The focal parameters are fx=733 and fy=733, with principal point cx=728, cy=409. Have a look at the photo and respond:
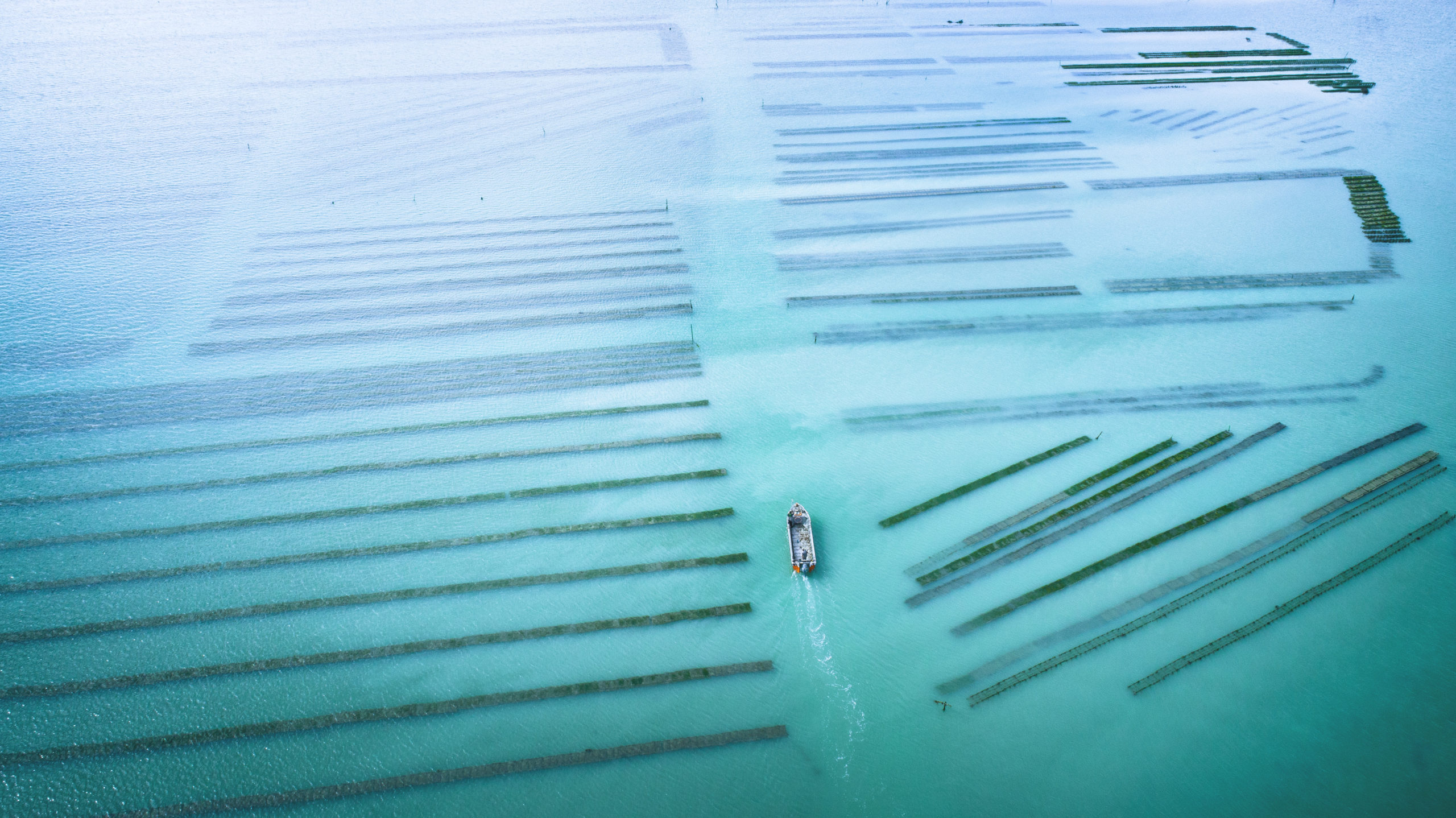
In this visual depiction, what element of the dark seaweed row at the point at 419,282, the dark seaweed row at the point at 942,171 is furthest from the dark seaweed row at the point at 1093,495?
the dark seaweed row at the point at 942,171

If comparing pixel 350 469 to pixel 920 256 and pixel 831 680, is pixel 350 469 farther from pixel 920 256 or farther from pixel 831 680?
pixel 920 256

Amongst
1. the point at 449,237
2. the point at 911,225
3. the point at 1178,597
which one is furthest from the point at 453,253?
the point at 1178,597

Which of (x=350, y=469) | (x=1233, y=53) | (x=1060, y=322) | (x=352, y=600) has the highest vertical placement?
(x=1233, y=53)

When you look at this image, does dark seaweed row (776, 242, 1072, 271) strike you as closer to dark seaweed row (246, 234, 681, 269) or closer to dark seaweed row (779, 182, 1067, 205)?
dark seaweed row (779, 182, 1067, 205)

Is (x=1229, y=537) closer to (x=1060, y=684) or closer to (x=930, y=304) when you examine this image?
(x=1060, y=684)

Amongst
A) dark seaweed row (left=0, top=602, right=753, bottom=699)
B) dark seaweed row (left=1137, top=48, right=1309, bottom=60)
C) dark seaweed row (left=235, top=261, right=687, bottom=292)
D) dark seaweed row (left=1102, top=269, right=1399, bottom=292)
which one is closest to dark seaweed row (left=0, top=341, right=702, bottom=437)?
dark seaweed row (left=235, top=261, right=687, bottom=292)

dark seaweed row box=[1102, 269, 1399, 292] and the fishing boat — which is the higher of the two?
dark seaweed row box=[1102, 269, 1399, 292]
